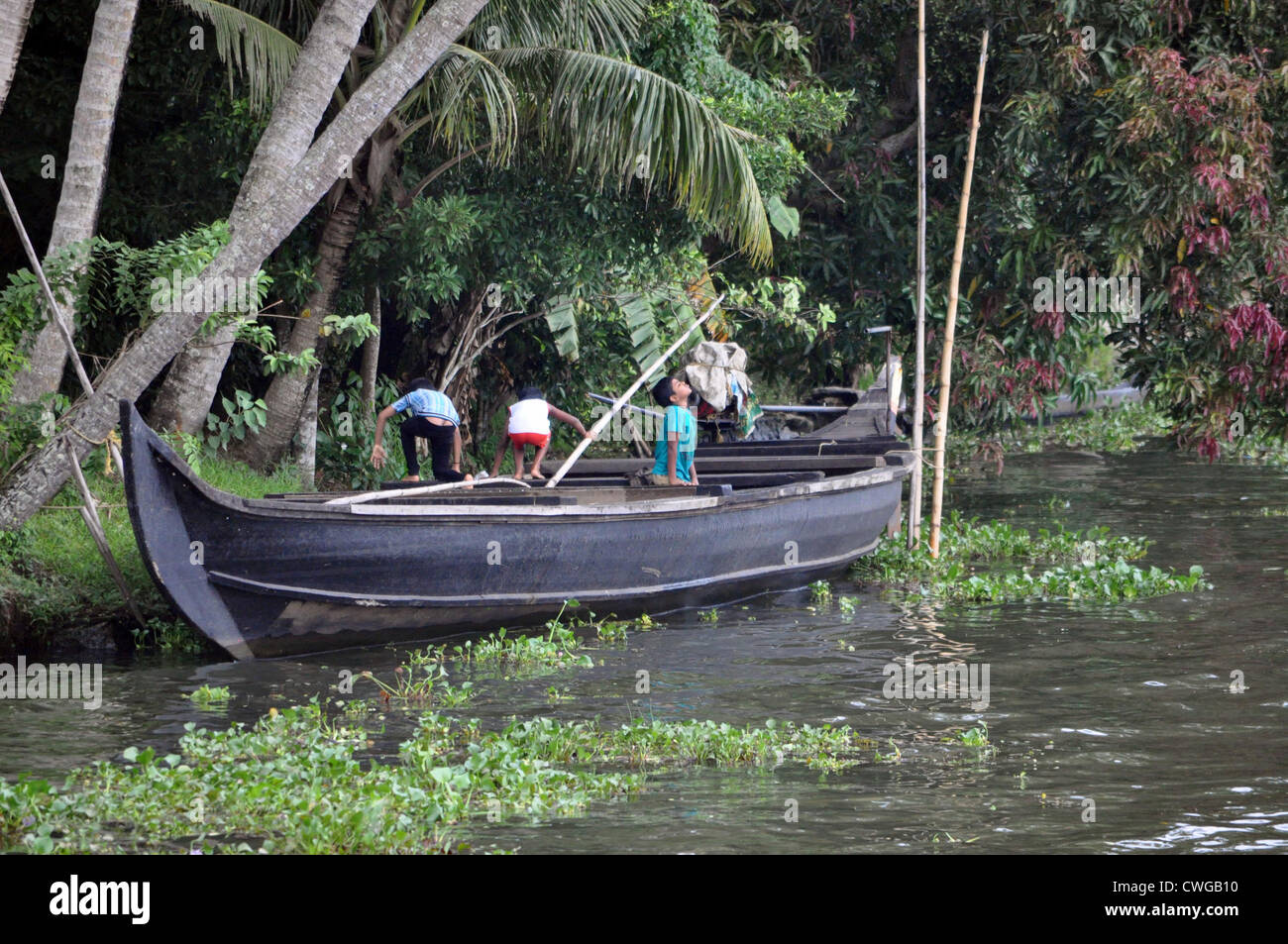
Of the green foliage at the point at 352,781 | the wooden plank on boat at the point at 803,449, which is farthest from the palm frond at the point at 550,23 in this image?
the green foliage at the point at 352,781

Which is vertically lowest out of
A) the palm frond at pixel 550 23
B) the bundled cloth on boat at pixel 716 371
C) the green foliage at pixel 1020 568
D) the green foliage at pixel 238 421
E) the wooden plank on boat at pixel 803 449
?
the green foliage at pixel 1020 568

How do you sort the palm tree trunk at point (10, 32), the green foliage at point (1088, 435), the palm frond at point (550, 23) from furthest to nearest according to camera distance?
the green foliage at point (1088, 435), the palm frond at point (550, 23), the palm tree trunk at point (10, 32)

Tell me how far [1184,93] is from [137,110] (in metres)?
9.72

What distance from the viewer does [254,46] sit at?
37.6ft

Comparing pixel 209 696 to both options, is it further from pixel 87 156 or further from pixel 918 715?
pixel 87 156

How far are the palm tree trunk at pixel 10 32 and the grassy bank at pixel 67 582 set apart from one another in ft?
10.0

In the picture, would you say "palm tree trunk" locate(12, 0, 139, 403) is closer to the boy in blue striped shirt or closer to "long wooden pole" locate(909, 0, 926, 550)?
the boy in blue striped shirt

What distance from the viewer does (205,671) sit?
9.41 metres

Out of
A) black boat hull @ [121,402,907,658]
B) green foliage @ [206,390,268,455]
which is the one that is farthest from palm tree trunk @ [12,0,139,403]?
black boat hull @ [121,402,907,658]

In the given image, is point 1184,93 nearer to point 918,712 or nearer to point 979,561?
point 979,561

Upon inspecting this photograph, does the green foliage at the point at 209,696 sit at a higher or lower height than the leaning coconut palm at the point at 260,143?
lower

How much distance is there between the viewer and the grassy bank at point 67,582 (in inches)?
386

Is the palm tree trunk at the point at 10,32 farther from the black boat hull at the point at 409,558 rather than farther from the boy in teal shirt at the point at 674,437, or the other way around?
the boy in teal shirt at the point at 674,437

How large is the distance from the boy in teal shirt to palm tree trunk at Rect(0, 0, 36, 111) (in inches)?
209
